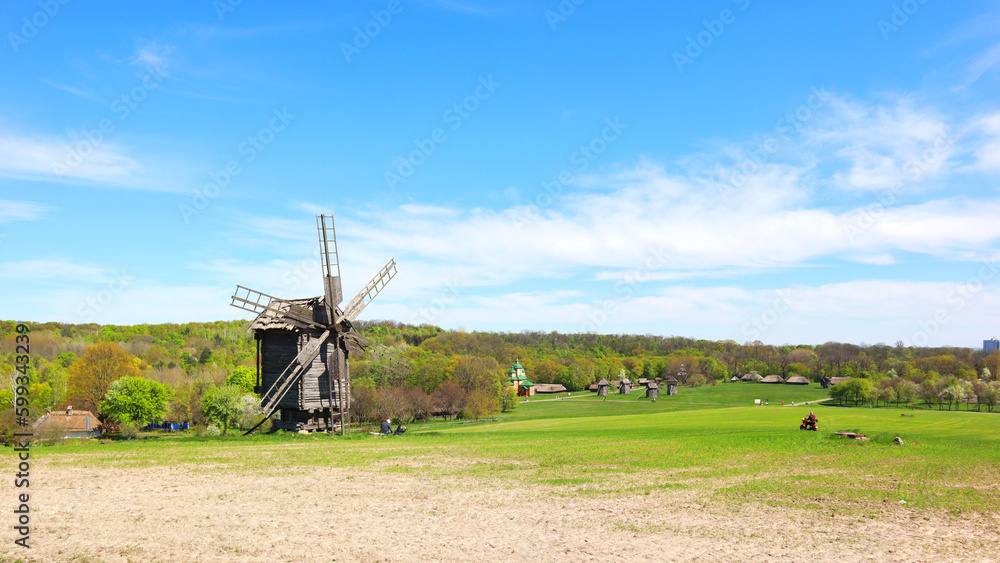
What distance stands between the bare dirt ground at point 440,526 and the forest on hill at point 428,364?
21365 millimetres

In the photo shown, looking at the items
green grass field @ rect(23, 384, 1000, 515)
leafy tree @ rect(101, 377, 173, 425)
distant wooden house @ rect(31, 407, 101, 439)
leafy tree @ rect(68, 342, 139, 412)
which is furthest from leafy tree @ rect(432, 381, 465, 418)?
green grass field @ rect(23, 384, 1000, 515)

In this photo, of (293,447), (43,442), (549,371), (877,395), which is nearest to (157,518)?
(293,447)

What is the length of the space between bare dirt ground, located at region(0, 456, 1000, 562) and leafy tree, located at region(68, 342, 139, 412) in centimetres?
6660

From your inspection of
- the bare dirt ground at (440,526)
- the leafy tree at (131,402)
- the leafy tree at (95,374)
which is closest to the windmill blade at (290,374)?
the bare dirt ground at (440,526)

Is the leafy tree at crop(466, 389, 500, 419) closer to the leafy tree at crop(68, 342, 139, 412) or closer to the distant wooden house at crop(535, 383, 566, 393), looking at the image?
the leafy tree at crop(68, 342, 139, 412)

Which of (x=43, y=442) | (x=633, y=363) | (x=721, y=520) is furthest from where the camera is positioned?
(x=633, y=363)

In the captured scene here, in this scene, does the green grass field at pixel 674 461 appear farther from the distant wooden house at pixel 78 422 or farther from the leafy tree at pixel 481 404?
the leafy tree at pixel 481 404

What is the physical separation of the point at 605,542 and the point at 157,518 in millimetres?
9673

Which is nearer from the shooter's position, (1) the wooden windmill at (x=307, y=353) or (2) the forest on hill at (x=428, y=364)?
(1) the wooden windmill at (x=307, y=353)

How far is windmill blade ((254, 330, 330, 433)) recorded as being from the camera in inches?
1364

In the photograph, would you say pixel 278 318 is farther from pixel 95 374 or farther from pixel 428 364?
pixel 95 374

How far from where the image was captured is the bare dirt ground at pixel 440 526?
11492 mm

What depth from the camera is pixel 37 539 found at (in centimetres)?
1162

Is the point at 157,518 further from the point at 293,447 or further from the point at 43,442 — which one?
the point at 43,442
